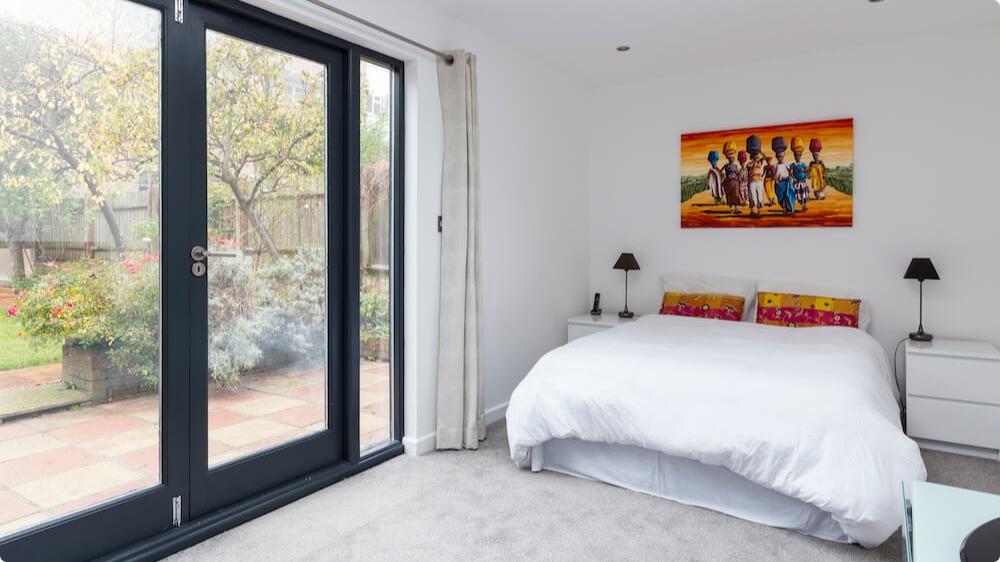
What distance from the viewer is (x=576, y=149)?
4.65 m

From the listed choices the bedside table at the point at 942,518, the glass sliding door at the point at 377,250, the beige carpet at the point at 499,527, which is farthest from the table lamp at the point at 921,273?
the glass sliding door at the point at 377,250

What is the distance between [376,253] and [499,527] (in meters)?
1.47

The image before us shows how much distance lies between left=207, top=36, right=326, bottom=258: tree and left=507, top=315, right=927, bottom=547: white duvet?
4.80 feet

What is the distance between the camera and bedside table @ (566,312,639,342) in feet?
14.0

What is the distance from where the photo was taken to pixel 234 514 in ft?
7.64

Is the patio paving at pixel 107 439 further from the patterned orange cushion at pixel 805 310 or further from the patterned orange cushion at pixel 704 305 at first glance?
the patterned orange cushion at pixel 805 310

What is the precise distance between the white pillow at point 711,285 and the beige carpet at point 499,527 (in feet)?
5.34

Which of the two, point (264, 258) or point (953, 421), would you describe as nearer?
point (264, 258)

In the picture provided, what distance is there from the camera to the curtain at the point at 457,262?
3.18m

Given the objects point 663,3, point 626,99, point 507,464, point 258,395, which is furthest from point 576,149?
point 258,395

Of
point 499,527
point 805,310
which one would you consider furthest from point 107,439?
point 805,310

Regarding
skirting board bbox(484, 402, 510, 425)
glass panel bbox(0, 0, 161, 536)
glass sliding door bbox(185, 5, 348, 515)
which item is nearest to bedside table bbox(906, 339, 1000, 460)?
skirting board bbox(484, 402, 510, 425)

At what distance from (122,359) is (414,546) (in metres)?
1.23

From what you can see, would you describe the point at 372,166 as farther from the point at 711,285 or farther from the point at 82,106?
the point at 711,285
